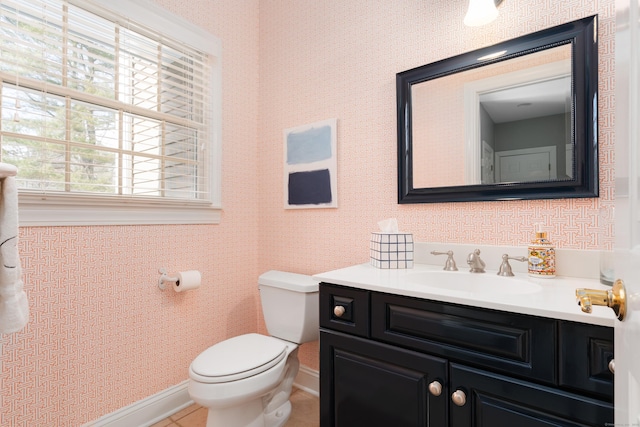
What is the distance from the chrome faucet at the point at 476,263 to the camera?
4.45ft

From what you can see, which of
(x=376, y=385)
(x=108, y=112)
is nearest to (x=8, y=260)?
(x=108, y=112)

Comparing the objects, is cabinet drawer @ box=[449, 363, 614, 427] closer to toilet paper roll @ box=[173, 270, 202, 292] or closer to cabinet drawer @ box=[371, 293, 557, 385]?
cabinet drawer @ box=[371, 293, 557, 385]

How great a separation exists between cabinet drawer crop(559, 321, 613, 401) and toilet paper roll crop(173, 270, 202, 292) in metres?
1.62

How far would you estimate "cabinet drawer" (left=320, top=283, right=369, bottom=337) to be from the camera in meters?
1.20

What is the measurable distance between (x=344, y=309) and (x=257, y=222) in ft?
4.09

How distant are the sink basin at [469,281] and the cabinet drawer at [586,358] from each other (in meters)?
0.35

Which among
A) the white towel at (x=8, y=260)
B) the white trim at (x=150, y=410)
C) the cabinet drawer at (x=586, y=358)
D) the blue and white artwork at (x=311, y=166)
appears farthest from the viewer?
the blue and white artwork at (x=311, y=166)

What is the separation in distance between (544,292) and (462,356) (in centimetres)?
34

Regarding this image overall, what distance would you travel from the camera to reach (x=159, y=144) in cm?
180

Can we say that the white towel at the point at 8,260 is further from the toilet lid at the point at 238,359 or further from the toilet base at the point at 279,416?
the toilet base at the point at 279,416

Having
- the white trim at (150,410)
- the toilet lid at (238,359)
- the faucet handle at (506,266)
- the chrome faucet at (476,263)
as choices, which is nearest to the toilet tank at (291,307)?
the toilet lid at (238,359)

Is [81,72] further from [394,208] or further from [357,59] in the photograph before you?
[394,208]

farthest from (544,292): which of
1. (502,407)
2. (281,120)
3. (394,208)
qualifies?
(281,120)

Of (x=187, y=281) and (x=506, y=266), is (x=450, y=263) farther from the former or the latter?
(x=187, y=281)
